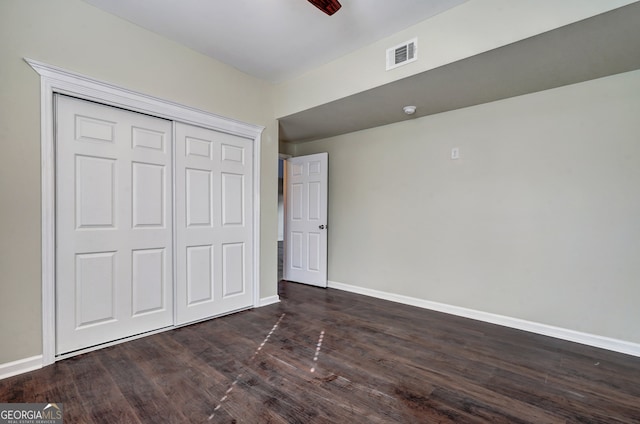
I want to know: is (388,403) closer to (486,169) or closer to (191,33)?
(486,169)

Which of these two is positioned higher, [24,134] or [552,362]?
[24,134]

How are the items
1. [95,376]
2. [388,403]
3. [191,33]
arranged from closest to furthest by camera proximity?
[388,403]
[95,376]
[191,33]

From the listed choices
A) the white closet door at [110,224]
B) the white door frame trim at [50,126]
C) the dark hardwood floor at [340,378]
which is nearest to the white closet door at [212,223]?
the white closet door at [110,224]

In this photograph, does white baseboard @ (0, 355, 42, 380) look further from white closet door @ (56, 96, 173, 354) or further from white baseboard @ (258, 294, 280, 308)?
white baseboard @ (258, 294, 280, 308)

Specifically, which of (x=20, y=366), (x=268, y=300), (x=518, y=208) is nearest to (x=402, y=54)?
(x=518, y=208)

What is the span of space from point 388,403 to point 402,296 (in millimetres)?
2205

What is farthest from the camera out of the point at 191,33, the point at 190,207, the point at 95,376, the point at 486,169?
the point at 486,169

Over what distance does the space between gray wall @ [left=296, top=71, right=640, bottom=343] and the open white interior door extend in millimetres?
598

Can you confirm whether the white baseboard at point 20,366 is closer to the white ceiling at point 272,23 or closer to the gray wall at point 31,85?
the gray wall at point 31,85

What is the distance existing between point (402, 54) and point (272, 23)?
1.16 metres

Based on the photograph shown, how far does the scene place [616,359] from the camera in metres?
2.38

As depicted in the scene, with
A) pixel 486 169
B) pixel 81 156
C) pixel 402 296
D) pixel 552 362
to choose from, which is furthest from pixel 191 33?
pixel 552 362

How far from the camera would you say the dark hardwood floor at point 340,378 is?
1.70 metres

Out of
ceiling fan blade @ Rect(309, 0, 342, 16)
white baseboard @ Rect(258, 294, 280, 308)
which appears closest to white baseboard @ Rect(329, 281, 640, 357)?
white baseboard @ Rect(258, 294, 280, 308)
